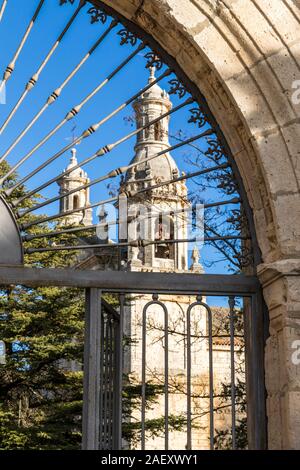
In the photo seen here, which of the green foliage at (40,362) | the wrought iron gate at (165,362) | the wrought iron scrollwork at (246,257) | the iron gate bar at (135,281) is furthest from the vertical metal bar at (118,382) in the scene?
the green foliage at (40,362)

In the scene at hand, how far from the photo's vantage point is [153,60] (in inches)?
205

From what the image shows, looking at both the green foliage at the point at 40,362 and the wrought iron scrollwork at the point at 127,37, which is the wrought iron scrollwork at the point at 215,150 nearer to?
the wrought iron scrollwork at the point at 127,37

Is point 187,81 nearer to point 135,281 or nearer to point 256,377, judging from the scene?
point 135,281

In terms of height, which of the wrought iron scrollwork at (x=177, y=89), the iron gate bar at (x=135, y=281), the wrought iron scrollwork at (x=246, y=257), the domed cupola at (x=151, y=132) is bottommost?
the iron gate bar at (x=135, y=281)

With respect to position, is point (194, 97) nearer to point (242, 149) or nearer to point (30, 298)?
point (242, 149)

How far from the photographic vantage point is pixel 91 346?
4707 millimetres

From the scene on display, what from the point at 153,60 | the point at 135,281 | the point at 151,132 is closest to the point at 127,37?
the point at 153,60

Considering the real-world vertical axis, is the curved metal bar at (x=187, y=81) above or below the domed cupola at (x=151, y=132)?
below

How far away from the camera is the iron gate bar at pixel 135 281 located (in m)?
4.79

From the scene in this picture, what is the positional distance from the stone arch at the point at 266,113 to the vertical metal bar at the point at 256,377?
11cm

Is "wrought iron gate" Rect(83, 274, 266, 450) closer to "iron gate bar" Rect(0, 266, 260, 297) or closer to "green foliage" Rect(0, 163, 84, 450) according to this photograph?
"iron gate bar" Rect(0, 266, 260, 297)

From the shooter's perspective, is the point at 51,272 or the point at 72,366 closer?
the point at 51,272
